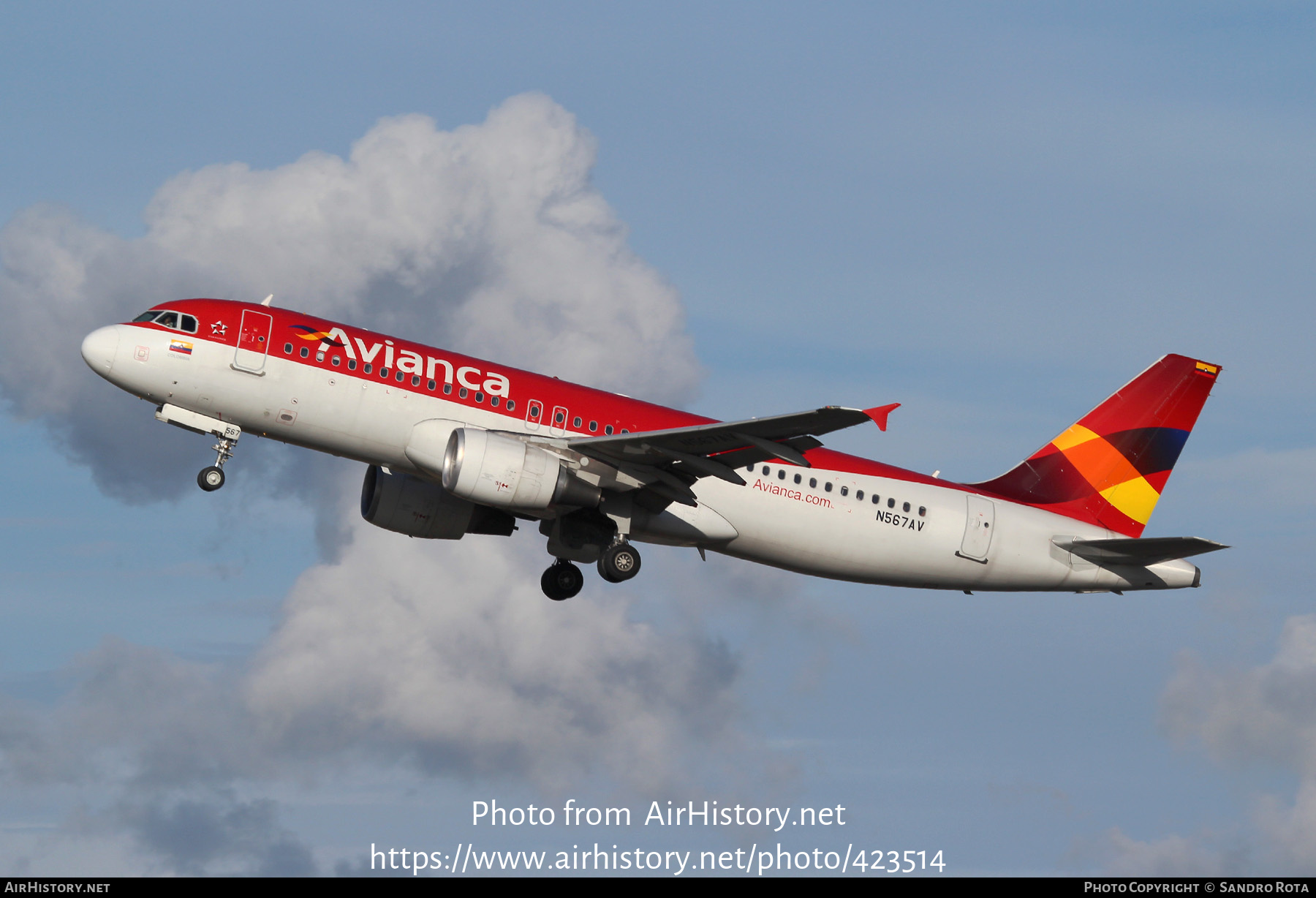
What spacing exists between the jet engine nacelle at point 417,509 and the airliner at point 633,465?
0.05 metres

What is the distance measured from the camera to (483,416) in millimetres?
35312

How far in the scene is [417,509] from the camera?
40.1 m

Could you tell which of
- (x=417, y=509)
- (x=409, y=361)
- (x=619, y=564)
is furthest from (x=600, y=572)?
(x=409, y=361)

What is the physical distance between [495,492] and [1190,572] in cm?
1977

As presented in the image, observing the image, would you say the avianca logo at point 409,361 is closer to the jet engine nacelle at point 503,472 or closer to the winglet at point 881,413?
the jet engine nacelle at point 503,472

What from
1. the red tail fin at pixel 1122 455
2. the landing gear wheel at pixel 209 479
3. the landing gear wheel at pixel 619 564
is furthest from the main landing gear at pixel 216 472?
the red tail fin at pixel 1122 455

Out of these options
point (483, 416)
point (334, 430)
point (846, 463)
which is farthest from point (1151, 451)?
point (334, 430)

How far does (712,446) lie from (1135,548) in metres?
12.8

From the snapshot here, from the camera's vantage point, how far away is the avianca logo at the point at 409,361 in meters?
35.0

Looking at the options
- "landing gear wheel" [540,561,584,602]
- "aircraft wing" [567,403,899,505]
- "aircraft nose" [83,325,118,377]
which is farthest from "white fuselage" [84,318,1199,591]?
"landing gear wheel" [540,561,584,602]

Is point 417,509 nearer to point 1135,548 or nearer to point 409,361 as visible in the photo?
point 409,361

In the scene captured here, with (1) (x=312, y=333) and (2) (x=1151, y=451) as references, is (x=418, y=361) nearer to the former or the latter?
(1) (x=312, y=333)

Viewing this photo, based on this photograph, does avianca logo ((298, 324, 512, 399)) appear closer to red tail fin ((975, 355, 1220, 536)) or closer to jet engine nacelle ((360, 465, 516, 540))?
jet engine nacelle ((360, 465, 516, 540))

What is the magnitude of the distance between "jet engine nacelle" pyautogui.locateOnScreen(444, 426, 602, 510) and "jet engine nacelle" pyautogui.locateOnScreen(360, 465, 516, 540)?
5850mm
